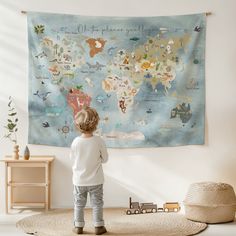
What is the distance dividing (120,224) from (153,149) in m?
1.01

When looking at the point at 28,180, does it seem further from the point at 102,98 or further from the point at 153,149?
the point at 153,149

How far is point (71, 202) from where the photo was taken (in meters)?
5.46

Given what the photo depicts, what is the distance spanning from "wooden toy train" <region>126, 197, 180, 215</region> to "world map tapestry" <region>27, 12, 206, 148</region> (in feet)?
1.90

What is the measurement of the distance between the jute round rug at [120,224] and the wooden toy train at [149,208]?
0.08 m

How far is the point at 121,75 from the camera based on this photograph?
5.40 meters

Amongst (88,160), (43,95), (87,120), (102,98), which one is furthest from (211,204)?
(43,95)

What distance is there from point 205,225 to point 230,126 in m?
1.15

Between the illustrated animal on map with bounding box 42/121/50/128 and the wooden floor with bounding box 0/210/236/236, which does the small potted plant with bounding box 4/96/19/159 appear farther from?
the wooden floor with bounding box 0/210/236/236

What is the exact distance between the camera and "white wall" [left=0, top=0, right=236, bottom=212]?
539 centimetres

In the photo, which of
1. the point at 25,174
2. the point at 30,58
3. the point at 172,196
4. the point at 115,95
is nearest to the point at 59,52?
the point at 30,58

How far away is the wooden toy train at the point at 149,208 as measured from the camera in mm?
5148

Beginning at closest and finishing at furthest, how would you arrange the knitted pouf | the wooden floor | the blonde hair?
1. the blonde hair
2. the wooden floor
3. the knitted pouf

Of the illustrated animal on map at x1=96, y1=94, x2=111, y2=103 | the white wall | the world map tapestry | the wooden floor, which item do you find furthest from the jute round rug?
the illustrated animal on map at x1=96, y1=94, x2=111, y2=103

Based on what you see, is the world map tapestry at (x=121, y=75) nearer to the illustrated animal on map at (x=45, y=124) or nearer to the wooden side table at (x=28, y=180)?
the illustrated animal on map at (x=45, y=124)
